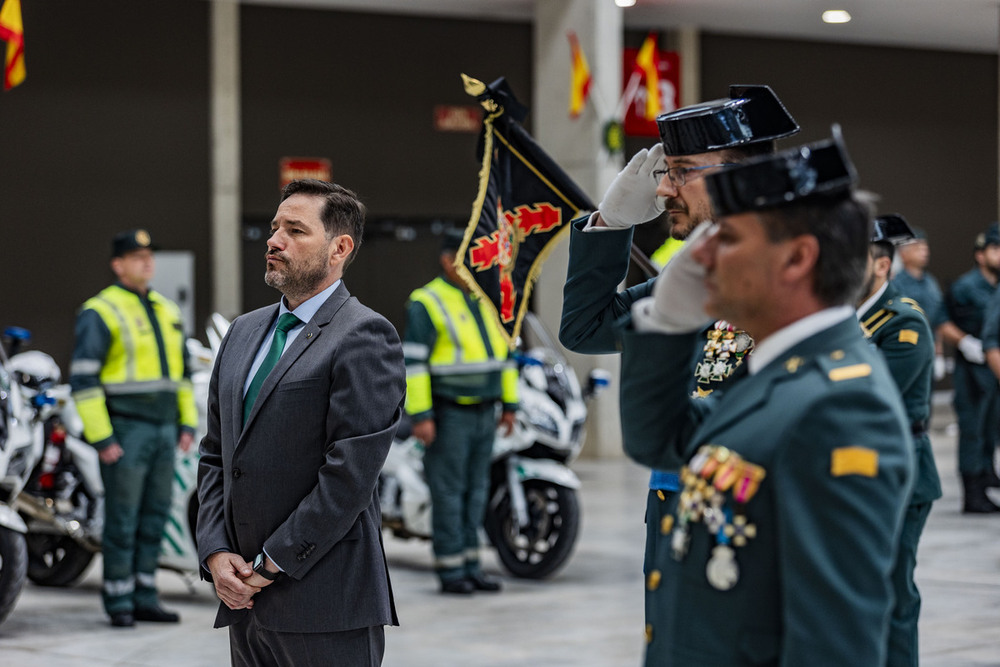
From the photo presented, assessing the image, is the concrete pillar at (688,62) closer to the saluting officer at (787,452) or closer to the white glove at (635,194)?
the white glove at (635,194)

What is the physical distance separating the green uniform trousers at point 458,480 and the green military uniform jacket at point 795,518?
5621mm

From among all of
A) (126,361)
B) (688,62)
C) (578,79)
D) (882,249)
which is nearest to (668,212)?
(882,249)

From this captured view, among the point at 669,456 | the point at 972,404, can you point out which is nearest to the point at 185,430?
the point at 669,456

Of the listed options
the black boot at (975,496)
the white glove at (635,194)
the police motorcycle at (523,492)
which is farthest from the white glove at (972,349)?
the white glove at (635,194)

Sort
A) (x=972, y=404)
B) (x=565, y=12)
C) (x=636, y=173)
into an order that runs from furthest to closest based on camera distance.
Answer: (x=565, y=12)
(x=972, y=404)
(x=636, y=173)

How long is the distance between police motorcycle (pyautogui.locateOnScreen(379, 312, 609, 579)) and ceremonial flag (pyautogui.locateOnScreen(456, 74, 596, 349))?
3.95 meters

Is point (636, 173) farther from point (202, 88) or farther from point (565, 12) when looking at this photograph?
point (202, 88)

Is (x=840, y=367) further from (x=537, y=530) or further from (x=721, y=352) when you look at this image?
(x=537, y=530)

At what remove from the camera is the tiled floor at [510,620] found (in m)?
6.29

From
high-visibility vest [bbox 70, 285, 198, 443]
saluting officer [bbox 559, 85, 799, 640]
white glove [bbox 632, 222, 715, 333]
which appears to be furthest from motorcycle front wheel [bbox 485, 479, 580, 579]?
white glove [bbox 632, 222, 715, 333]

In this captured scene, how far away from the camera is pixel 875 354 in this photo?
2125 mm

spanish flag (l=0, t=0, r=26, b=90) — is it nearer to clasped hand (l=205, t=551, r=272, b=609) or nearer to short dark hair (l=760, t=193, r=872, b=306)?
clasped hand (l=205, t=551, r=272, b=609)

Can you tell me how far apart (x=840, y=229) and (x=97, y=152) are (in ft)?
44.9

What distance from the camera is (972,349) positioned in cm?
1093
